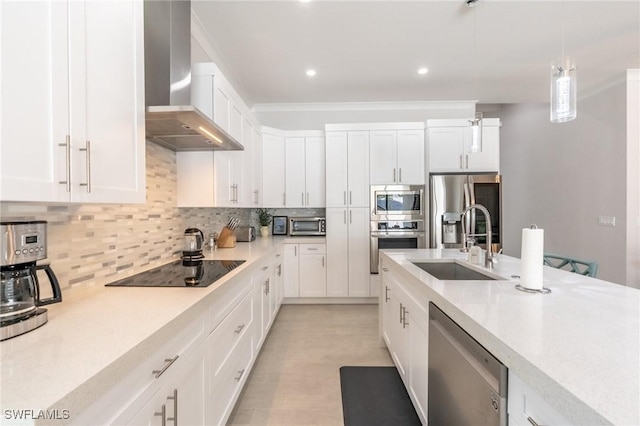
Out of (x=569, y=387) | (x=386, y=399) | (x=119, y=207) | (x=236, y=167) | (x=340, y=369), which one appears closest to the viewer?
(x=569, y=387)

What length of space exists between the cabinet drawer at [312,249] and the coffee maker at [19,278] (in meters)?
3.03

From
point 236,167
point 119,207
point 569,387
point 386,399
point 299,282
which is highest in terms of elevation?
point 236,167

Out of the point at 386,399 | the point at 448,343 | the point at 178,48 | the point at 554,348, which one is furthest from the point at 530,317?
the point at 178,48

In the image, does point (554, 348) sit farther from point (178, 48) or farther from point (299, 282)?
point (299, 282)

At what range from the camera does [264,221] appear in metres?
4.20

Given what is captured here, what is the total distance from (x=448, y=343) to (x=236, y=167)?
7.73 feet

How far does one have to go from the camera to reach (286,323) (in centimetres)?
321

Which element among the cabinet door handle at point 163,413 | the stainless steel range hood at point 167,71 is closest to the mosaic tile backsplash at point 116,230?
the stainless steel range hood at point 167,71

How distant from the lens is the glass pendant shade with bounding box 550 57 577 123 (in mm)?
1493

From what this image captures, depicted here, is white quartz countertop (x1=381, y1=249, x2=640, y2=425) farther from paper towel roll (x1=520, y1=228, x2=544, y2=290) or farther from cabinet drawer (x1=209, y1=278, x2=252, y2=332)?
cabinet drawer (x1=209, y1=278, x2=252, y2=332)

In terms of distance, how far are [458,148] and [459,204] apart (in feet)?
2.44

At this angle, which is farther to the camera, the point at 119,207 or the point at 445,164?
the point at 445,164

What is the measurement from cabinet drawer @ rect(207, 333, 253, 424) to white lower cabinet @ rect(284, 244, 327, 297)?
183 cm

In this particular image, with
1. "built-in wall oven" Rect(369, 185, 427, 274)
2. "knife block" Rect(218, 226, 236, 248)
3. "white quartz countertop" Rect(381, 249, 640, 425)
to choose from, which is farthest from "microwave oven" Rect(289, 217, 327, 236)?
"white quartz countertop" Rect(381, 249, 640, 425)
